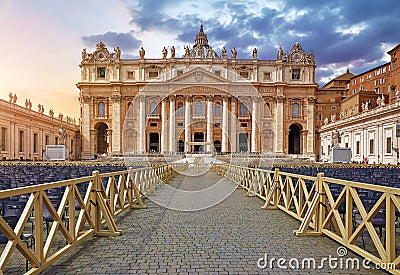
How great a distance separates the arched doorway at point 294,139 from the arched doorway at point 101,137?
4456 centimetres

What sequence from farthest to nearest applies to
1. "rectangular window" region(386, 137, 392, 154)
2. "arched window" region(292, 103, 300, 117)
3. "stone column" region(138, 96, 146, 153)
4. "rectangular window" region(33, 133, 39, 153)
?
"arched window" region(292, 103, 300, 117) < "stone column" region(138, 96, 146, 153) < "rectangular window" region(33, 133, 39, 153) < "rectangular window" region(386, 137, 392, 154)

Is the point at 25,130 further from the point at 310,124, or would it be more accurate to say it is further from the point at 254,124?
the point at 310,124

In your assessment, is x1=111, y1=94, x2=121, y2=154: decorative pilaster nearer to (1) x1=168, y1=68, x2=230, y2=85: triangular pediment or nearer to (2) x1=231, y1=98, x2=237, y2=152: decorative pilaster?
(1) x1=168, y1=68, x2=230, y2=85: triangular pediment

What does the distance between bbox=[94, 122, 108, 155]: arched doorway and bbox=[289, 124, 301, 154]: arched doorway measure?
44562mm

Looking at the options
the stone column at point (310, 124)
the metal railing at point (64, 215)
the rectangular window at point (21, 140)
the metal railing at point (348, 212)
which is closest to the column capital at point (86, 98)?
the rectangular window at point (21, 140)

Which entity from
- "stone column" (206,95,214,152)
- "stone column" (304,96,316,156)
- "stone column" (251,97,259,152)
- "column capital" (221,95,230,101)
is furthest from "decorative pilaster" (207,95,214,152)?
"stone column" (304,96,316,156)

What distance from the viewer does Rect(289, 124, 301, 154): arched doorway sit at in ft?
282

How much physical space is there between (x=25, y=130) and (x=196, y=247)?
5242cm

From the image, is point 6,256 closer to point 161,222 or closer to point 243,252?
point 243,252

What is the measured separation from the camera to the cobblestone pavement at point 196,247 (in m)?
5.68

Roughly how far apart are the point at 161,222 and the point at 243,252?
3.43 metres

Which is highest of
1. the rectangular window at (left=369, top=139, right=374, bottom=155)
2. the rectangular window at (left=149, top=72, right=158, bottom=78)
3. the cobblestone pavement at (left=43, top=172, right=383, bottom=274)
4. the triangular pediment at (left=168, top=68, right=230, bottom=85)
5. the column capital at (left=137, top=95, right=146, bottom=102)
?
the rectangular window at (left=149, top=72, right=158, bottom=78)

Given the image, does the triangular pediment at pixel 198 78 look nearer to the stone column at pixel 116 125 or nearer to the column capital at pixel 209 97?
the column capital at pixel 209 97

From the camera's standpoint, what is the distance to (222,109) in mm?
81438
